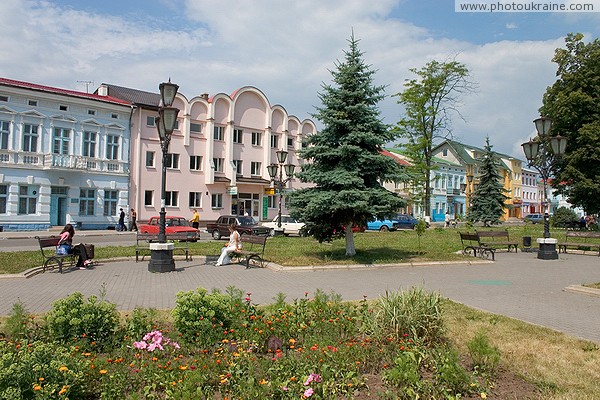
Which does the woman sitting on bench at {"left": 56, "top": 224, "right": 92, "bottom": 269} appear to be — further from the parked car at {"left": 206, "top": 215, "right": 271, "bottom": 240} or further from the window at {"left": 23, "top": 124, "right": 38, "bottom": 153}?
the window at {"left": 23, "top": 124, "right": 38, "bottom": 153}

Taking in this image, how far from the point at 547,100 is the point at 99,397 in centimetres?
4241

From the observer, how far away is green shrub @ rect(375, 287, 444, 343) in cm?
582

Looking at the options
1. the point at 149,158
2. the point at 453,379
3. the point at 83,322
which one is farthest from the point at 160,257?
the point at 149,158

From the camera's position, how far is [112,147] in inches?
1474

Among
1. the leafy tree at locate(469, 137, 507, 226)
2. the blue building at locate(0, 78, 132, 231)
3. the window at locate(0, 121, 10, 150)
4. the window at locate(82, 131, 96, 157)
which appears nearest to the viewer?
the window at locate(0, 121, 10, 150)

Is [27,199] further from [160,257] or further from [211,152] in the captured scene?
[160,257]

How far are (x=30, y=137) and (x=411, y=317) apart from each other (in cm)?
3459

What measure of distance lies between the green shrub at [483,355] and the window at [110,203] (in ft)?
118

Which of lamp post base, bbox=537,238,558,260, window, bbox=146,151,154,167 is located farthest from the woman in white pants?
window, bbox=146,151,154,167

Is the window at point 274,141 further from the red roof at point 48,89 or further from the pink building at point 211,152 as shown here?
the red roof at point 48,89

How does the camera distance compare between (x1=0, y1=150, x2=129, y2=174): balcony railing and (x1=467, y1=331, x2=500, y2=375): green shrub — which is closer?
(x1=467, y1=331, x2=500, y2=375): green shrub

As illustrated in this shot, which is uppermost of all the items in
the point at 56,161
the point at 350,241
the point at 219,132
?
the point at 219,132

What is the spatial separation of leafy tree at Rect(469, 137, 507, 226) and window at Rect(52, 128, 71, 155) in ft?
131

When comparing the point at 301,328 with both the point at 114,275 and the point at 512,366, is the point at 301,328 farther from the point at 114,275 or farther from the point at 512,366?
the point at 114,275
